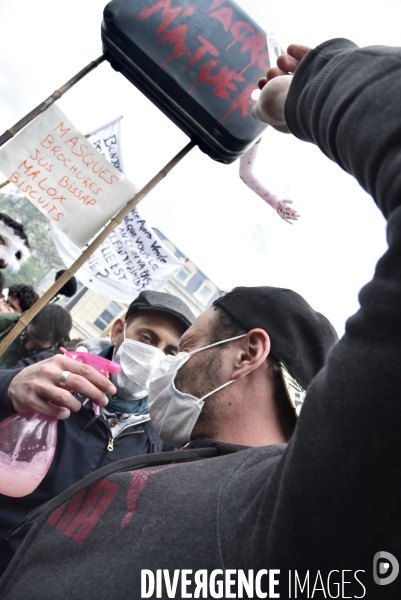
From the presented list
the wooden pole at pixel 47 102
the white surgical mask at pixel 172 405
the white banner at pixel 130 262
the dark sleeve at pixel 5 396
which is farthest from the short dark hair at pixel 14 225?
the white surgical mask at pixel 172 405

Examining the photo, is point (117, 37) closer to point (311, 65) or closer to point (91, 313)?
point (311, 65)

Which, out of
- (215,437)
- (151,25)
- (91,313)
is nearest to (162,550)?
(215,437)

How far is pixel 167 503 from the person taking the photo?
1.07m

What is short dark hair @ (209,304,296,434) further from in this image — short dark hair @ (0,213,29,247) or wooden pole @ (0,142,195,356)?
short dark hair @ (0,213,29,247)

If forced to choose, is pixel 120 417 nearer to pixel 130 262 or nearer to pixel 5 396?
pixel 5 396

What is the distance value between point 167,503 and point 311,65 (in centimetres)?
113

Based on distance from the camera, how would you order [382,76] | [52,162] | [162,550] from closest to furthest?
[382,76], [162,550], [52,162]

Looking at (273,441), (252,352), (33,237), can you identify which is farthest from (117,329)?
(33,237)

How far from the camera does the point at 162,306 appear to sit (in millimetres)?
3215

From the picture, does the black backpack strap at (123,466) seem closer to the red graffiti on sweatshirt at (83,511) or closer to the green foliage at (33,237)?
the red graffiti on sweatshirt at (83,511)

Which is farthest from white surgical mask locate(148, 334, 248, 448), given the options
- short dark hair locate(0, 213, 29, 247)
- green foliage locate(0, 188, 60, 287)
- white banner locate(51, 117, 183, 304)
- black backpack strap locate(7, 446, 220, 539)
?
green foliage locate(0, 188, 60, 287)

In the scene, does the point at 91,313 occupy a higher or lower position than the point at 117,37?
lower

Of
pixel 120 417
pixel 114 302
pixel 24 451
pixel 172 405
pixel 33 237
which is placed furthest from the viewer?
pixel 33 237

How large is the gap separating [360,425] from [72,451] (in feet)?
6.67
